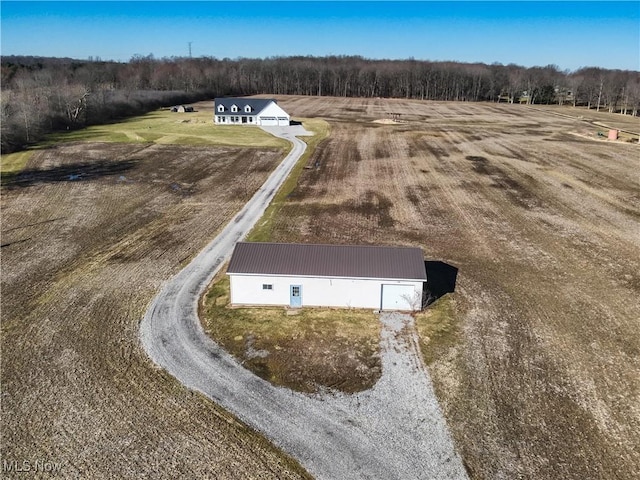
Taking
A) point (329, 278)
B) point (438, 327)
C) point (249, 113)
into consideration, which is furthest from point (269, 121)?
point (438, 327)

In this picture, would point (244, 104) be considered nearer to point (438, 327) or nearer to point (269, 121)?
point (269, 121)

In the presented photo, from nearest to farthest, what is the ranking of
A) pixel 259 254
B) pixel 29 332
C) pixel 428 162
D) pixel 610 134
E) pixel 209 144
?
pixel 29 332, pixel 259 254, pixel 428 162, pixel 209 144, pixel 610 134

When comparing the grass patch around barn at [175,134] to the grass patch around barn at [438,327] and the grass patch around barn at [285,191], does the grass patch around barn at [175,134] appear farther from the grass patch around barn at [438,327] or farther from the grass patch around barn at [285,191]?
the grass patch around barn at [438,327]

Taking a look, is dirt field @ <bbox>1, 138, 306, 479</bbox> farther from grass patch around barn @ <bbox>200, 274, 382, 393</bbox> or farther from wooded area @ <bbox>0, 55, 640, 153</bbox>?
wooded area @ <bbox>0, 55, 640, 153</bbox>

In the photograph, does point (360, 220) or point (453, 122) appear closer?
point (360, 220)

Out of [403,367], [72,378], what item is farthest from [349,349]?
[72,378]

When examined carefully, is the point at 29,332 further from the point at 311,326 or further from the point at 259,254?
the point at 311,326
